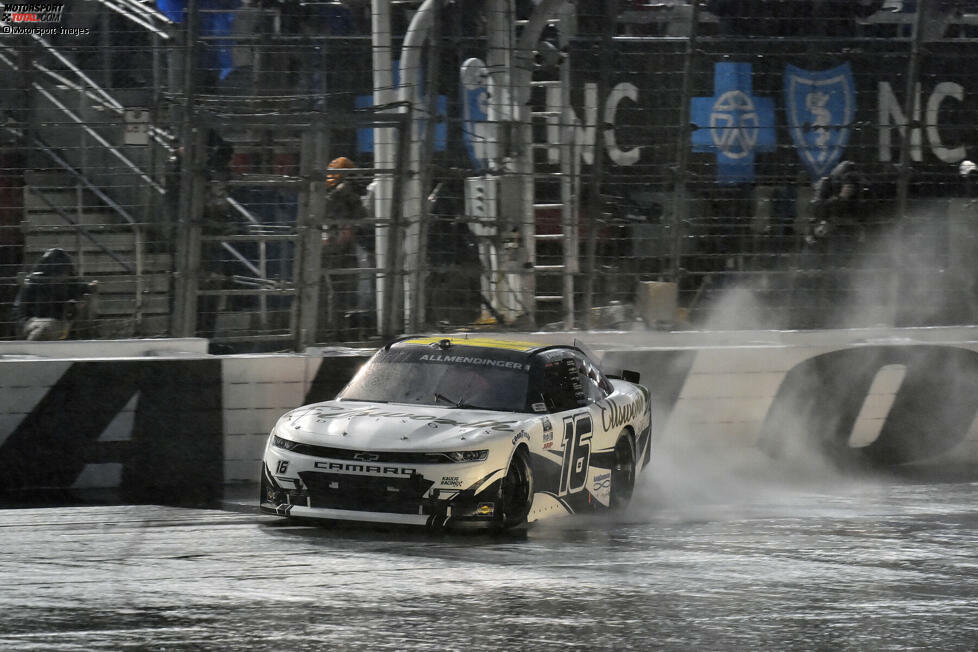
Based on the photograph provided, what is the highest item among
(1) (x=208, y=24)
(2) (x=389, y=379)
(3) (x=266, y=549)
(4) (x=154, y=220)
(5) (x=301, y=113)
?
(1) (x=208, y=24)

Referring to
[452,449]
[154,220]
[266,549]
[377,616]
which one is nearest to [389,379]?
[452,449]

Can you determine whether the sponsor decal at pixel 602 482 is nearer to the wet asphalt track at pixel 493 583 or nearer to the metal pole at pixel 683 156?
the wet asphalt track at pixel 493 583

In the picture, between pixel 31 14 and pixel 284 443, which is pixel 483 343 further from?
pixel 31 14

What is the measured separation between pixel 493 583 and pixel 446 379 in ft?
9.42

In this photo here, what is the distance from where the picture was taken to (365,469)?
835cm

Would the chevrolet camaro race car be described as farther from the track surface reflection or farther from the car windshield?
the track surface reflection

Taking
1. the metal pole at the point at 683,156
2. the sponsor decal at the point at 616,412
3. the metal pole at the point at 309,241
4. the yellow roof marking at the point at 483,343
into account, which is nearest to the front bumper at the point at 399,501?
the yellow roof marking at the point at 483,343

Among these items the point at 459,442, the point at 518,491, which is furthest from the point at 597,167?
the point at 459,442

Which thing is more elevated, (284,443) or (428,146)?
(428,146)

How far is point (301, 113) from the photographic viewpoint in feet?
38.5

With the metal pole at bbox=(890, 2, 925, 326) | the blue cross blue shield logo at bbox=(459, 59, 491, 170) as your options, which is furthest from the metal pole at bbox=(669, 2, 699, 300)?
the metal pole at bbox=(890, 2, 925, 326)

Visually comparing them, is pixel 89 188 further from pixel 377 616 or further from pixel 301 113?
pixel 377 616

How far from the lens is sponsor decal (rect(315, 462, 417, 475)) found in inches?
328

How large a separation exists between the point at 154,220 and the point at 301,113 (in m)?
1.44
